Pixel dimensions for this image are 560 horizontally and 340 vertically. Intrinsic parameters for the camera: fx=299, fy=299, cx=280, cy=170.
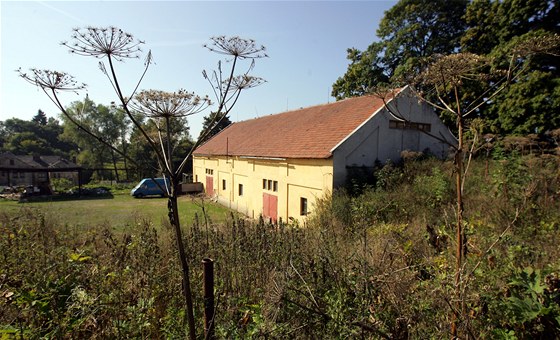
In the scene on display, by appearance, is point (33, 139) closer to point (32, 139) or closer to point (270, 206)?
point (32, 139)

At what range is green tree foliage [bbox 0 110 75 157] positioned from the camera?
217ft

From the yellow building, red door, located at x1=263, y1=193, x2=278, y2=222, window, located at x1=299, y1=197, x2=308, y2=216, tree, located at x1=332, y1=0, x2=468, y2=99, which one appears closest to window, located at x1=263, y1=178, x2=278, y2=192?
the yellow building

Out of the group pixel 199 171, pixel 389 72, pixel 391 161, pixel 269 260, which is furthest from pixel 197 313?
pixel 199 171

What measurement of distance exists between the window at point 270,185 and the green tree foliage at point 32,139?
67581mm

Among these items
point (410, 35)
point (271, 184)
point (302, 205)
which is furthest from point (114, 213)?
point (410, 35)

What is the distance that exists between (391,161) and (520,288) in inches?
461

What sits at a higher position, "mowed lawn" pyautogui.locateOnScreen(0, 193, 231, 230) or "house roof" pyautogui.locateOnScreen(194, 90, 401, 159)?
"house roof" pyautogui.locateOnScreen(194, 90, 401, 159)

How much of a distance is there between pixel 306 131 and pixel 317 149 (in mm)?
3923

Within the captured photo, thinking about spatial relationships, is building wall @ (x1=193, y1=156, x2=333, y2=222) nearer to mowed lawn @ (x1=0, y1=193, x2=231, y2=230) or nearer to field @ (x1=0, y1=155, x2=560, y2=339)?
mowed lawn @ (x1=0, y1=193, x2=231, y2=230)

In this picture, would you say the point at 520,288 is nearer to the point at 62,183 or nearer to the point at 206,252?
the point at 206,252

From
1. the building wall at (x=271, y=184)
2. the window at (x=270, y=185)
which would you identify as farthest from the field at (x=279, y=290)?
the window at (x=270, y=185)

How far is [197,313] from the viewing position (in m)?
3.18

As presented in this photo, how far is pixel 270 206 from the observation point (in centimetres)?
1816

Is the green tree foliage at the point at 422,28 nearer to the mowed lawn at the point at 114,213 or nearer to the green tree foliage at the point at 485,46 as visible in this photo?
the green tree foliage at the point at 485,46
